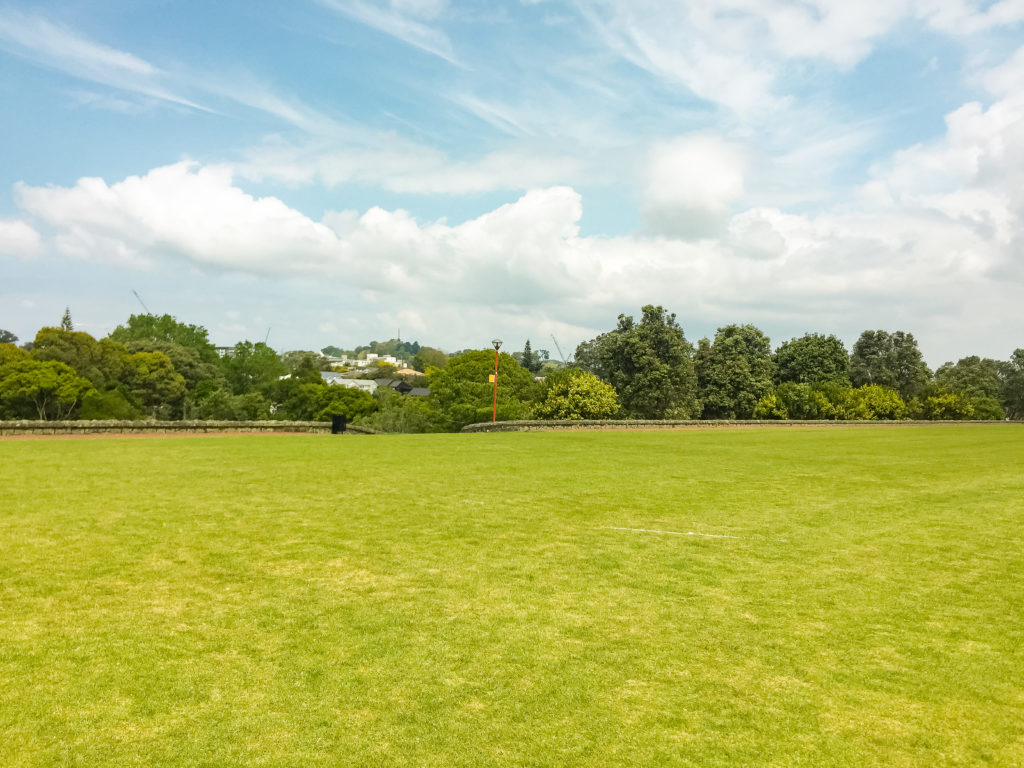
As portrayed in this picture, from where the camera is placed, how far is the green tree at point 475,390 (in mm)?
59344

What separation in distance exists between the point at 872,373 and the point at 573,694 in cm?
8594

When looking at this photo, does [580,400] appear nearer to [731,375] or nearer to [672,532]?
[731,375]

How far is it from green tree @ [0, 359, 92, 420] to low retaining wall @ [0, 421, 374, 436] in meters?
38.5

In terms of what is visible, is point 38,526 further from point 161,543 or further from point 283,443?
point 283,443

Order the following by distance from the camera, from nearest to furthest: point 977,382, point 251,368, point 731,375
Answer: point 731,375 < point 977,382 < point 251,368

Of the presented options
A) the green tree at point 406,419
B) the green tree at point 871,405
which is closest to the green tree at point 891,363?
the green tree at point 871,405

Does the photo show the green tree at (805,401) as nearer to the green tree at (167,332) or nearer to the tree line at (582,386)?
the tree line at (582,386)

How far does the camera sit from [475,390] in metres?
61.2

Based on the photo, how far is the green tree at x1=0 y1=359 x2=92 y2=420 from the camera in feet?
187

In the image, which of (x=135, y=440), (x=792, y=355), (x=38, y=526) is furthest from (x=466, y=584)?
(x=792, y=355)

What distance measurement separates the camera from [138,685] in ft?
14.6

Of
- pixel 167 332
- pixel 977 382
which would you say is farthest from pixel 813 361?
pixel 167 332

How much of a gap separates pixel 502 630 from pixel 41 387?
65832 mm

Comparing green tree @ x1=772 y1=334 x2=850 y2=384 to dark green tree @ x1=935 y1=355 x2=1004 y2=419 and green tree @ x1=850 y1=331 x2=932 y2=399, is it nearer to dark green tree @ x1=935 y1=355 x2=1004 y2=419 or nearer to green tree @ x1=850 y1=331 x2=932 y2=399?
green tree @ x1=850 y1=331 x2=932 y2=399
